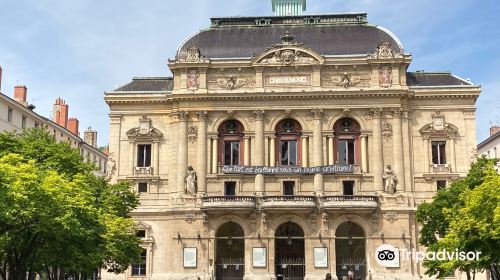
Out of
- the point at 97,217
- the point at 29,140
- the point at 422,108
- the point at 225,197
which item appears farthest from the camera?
the point at 422,108

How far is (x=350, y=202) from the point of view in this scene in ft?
211

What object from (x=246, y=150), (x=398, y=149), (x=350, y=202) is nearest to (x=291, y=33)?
(x=246, y=150)

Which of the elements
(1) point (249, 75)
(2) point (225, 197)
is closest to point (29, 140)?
(2) point (225, 197)

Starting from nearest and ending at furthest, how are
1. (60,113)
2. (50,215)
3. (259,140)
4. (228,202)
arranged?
(50,215) → (228,202) → (259,140) → (60,113)

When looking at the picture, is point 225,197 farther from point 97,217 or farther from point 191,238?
point 97,217

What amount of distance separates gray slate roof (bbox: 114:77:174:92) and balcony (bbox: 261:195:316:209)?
1818 centimetres

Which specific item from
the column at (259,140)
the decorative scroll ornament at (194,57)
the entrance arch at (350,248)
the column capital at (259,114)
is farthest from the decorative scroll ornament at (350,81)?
the entrance arch at (350,248)

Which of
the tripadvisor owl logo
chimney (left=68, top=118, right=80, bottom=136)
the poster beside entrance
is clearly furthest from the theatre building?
chimney (left=68, top=118, right=80, bottom=136)

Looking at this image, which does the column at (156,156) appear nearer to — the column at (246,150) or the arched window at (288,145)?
the column at (246,150)

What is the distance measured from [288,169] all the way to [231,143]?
23.2ft

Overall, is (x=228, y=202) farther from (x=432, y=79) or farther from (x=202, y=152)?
(x=432, y=79)

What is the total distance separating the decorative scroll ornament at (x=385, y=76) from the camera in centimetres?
6850

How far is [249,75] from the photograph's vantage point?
69.8 m

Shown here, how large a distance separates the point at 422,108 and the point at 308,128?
41.3 feet
